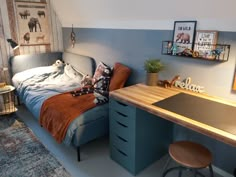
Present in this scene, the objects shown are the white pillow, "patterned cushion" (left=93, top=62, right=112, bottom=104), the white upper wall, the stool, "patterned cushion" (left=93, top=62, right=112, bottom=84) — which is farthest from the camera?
the white pillow

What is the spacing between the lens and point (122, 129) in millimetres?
1965

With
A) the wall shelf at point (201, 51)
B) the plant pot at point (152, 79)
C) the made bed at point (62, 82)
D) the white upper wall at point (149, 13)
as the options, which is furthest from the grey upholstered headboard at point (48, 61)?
the wall shelf at point (201, 51)

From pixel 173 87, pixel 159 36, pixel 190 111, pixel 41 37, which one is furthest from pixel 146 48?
pixel 41 37

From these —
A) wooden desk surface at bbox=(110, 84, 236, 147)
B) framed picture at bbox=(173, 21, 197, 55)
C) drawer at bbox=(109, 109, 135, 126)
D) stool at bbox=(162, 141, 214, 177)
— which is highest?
framed picture at bbox=(173, 21, 197, 55)

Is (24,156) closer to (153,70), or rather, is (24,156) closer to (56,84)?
(56,84)

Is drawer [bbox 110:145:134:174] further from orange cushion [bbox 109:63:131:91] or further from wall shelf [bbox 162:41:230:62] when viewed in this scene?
wall shelf [bbox 162:41:230:62]

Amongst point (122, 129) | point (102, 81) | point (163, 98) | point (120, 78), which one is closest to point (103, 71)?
point (102, 81)

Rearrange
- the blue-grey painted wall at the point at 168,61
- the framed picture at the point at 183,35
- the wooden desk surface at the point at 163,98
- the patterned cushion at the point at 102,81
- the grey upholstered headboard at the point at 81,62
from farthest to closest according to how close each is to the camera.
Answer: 1. the grey upholstered headboard at the point at 81,62
2. the patterned cushion at the point at 102,81
3. the framed picture at the point at 183,35
4. the blue-grey painted wall at the point at 168,61
5. the wooden desk surface at the point at 163,98

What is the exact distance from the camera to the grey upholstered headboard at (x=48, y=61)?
3298 millimetres

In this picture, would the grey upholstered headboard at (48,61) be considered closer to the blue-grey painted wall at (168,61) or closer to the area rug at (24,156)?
the blue-grey painted wall at (168,61)

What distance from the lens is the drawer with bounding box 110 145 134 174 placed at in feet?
6.57

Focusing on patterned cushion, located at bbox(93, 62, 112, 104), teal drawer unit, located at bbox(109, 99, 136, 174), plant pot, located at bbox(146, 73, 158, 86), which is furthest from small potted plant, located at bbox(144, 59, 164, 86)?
patterned cushion, located at bbox(93, 62, 112, 104)

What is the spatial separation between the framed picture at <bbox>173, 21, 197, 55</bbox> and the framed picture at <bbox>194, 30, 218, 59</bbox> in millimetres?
55

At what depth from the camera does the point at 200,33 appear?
186 centimetres
